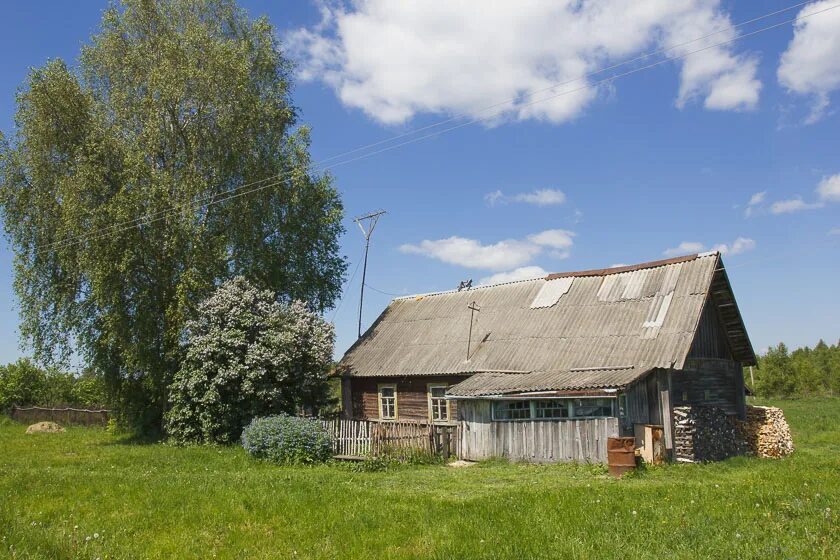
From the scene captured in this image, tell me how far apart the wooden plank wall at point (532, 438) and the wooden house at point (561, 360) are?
3 centimetres

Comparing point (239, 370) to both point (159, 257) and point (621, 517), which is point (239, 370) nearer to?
point (159, 257)

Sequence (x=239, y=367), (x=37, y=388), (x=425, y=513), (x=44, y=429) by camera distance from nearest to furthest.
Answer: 1. (x=425, y=513)
2. (x=239, y=367)
3. (x=44, y=429)
4. (x=37, y=388)

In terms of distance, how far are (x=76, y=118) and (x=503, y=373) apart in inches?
809

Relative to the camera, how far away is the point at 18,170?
29.1 metres

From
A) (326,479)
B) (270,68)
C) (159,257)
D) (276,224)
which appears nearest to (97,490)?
(326,479)

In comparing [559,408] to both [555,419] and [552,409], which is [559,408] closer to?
[552,409]

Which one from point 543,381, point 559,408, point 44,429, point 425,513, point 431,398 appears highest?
point 543,381

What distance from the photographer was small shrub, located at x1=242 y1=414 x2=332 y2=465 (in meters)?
21.1

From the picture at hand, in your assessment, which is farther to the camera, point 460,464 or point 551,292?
point 551,292

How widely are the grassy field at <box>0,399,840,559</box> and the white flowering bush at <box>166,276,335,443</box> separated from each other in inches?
286

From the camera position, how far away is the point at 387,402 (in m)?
28.7

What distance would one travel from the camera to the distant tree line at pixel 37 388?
47906mm

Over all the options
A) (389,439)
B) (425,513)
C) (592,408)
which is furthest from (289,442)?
(425,513)

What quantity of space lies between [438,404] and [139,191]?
1486cm
